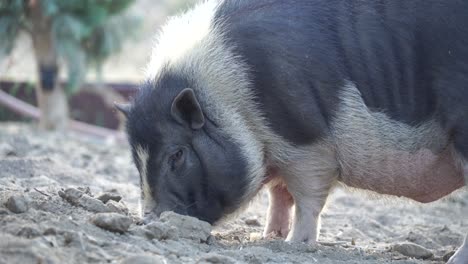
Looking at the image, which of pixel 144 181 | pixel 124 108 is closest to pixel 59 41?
pixel 124 108

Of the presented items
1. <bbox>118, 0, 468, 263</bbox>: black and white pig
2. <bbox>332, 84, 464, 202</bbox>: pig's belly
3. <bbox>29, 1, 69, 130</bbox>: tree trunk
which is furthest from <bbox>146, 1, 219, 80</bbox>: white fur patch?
<bbox>29, 1, 69, 130</bbox>: tree trunk

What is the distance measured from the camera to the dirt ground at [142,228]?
4.07 meters

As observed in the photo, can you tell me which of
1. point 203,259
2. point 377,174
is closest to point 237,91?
point 377,174

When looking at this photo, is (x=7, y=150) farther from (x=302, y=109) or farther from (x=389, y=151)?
(x=389, y=151)

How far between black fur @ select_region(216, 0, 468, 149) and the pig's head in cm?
36

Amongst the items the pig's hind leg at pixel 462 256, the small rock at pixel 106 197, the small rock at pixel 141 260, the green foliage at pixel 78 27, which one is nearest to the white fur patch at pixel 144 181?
the small rock at pixel 106 197

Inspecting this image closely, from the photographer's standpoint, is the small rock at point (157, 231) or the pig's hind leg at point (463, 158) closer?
the small rock at point (157, 231)

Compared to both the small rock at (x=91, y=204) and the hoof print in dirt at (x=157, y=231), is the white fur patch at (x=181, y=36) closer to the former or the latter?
the small rock at (x=91, y=204)

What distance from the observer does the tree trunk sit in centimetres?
1061

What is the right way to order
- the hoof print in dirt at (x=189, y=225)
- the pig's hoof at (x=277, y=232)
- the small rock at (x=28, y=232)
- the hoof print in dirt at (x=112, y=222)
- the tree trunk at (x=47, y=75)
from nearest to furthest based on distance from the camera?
the small rock at (x=28, y=232)
the hoof print in dirt at (x=112, y=222)
the hoof print in dirt at (x=189, y=225)
the pig's hoof at (x=277, y=232)
the tree trunk at (x=47, y=75)

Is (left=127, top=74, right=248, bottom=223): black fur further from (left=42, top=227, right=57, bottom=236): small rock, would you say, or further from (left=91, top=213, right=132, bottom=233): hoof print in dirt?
(left=42, top=227, right=57, bottom=236): small rock

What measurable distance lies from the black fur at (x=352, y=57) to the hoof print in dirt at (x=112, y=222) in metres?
1.26

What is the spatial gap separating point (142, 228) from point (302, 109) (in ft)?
4.11

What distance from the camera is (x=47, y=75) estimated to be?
10883 mm
